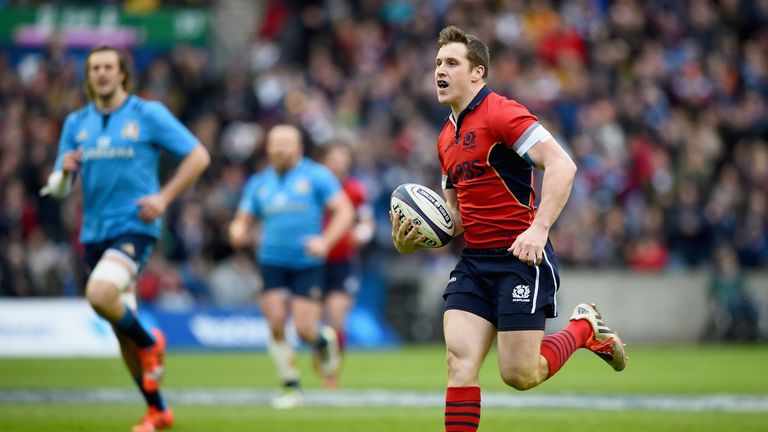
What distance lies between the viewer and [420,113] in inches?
961

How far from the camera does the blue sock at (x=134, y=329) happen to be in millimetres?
9312

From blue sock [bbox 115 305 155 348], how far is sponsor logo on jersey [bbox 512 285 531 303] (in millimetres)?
3441

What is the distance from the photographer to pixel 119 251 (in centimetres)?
945

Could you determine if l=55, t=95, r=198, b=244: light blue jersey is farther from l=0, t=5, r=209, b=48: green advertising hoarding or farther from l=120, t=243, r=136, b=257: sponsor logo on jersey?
l=0, t=5, r=209, b=48: green advertising hoarding

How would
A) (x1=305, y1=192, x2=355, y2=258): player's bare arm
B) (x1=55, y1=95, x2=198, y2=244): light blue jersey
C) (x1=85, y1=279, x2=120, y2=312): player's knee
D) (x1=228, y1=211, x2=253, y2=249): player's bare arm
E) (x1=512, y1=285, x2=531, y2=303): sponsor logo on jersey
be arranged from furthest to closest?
1. (x1=305, y1=192, x2=355, y2=258): player's bare arm
2. (x1=228, y1=211, x2=253, y2=249): player's bare arm
3. (x1=55, y1=95, x2=198, y2=244): light blue jersey
4. (x1=85, y1=279, x2=120, y2=312): player's knee
5. (x1=512, y1=285, x2=531, y2=303): sponsor logo on jersey

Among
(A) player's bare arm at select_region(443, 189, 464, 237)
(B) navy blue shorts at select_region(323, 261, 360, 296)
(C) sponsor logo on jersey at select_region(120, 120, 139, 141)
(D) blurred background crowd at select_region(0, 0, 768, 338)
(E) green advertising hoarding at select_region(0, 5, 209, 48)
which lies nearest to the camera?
(A) player's bare arm at select_region(443, 189, 464, 237)

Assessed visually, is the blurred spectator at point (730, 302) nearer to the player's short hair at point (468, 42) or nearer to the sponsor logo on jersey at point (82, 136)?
the sponsor logo on jersey at point (82, 136)

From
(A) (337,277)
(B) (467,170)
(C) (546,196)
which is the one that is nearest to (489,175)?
(B) (467,170)

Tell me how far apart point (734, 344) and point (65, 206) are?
12958 mm

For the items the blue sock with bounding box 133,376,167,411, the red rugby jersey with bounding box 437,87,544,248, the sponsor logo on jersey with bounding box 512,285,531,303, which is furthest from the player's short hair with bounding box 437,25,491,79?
the blue sock with bounding box 133,376,167,411

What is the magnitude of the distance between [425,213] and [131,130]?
3220 mm

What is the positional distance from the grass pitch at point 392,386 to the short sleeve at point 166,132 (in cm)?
234

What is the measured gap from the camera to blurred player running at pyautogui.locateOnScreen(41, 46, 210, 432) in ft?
31.2

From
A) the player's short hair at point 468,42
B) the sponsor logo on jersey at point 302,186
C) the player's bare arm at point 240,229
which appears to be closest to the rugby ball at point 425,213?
the player's short hair at point 468,42
